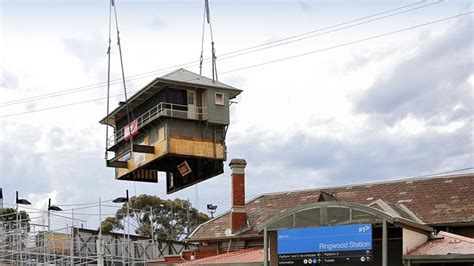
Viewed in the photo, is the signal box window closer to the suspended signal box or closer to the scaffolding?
the suspended signal box

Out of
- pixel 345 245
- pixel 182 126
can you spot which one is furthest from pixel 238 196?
pixel 345 245

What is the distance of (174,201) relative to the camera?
68.4 metres

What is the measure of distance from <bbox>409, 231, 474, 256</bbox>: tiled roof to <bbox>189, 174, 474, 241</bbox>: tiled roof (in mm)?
2967

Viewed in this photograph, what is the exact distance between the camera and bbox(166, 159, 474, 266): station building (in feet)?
70.6

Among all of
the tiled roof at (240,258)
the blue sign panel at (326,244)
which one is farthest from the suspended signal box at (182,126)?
the blue sign panel at (326,244)

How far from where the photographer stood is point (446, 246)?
71.1 ft

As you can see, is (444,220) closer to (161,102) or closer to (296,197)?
(296,197)

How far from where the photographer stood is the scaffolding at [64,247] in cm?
3306

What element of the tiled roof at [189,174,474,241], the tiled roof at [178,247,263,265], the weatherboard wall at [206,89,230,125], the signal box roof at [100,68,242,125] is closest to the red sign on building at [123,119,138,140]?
the signal box roof at [100,68,242,125]

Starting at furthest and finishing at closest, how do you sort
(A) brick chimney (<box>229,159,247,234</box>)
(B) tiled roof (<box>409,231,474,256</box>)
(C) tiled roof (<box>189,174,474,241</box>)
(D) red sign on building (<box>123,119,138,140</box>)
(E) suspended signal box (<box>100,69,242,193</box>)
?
(D) red sign on building (<box>123,119,138,140</box>)
(E) suspended signal box (<box>100,69,242,193</box>)
(A) brick chimney (<box>229,159,247,234</box>)
(C) tiled roof (<box>189,174,474,241</box>)
(B) tiled roof (<box>409,231,474,256</box>)

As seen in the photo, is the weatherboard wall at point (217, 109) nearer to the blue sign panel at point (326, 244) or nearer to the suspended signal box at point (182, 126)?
the suspended signal box at point (182, 126)

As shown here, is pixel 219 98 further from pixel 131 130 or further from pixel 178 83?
pixel 131 130

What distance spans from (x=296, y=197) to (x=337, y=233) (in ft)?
36.1

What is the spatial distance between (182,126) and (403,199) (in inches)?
410
